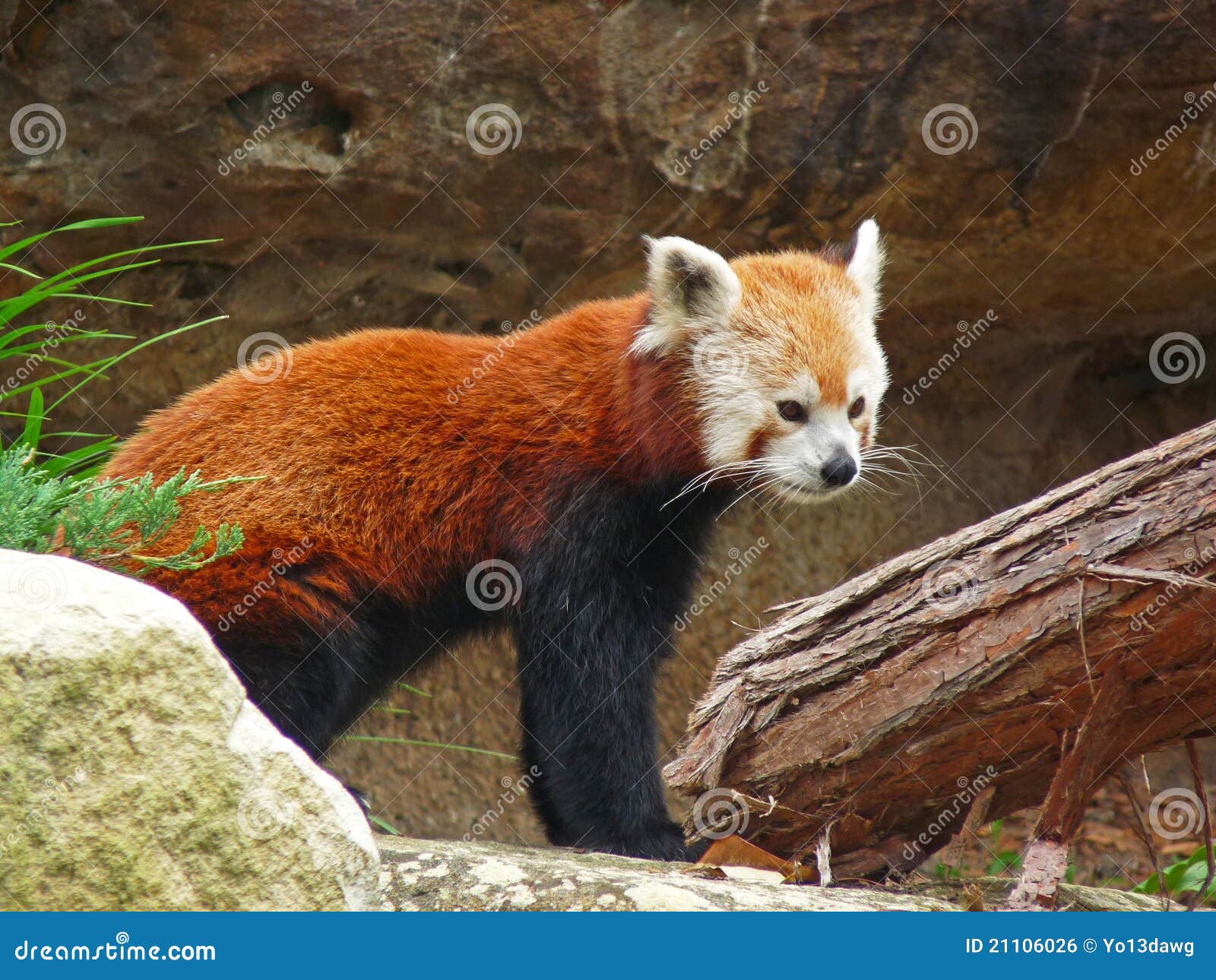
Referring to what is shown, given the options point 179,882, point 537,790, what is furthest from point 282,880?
point 537,790

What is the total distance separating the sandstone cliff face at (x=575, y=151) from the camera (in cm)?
564

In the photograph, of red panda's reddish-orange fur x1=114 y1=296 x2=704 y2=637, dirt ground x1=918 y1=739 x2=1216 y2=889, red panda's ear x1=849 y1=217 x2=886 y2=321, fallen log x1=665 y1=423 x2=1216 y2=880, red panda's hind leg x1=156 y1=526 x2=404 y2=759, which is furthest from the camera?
dirt ground x1=918 y1=739 x2=1216 y2=889

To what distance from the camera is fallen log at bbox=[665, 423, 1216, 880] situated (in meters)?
3.54

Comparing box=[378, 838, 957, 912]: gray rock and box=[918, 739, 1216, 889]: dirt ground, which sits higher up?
box=[378, 838, 957, 912]: gray rock

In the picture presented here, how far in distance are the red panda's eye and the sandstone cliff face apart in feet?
2.61

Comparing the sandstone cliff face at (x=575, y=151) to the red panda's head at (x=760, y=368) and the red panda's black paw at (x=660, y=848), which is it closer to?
the red panda's head at (x=760, y=368)

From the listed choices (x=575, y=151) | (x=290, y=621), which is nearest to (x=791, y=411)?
(x=290, y=621)

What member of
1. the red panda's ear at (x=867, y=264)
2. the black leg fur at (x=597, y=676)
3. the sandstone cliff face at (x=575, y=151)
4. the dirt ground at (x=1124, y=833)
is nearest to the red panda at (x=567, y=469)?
the black leg fur at (x=597, y=676)

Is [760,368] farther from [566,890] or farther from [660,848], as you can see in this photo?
[566,890]

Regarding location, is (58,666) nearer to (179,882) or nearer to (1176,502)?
(179,882)

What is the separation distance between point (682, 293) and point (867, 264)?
0.95 m

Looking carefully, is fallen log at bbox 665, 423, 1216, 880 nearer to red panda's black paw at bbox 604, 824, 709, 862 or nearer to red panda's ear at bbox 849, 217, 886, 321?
red panda's black paw at bbox 604, 824, 709, 862

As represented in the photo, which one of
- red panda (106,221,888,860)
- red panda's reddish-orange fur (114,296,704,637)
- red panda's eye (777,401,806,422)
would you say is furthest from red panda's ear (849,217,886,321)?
red panda's reddish-orange fur (114,296,704,637)

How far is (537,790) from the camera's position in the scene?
5.05 m
